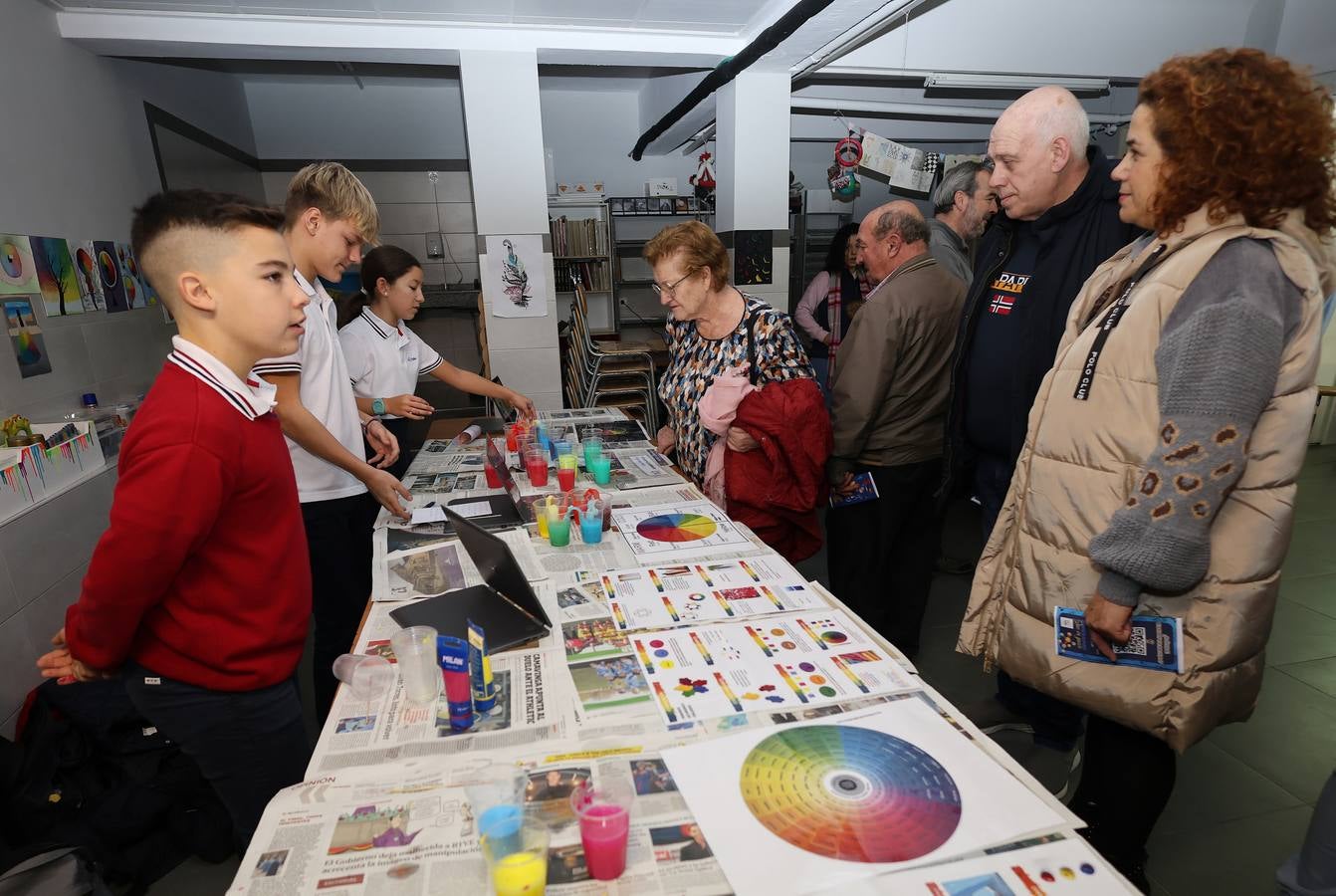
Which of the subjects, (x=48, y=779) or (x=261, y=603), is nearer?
(x=261, y=603)

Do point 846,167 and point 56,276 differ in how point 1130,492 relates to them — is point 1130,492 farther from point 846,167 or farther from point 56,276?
point 846,167

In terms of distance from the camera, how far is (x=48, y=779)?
5.72 ft

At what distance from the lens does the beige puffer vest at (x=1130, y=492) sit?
111 cm

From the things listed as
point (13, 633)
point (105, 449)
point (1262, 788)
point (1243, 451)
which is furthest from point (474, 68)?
point (1262, 788)

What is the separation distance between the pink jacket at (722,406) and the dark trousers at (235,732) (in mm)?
1299

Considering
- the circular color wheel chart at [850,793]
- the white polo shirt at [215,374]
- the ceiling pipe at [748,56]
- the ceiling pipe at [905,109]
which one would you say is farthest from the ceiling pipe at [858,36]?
the circular color wheel chart at [850,793]

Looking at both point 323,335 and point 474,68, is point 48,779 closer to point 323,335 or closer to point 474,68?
point 323,335

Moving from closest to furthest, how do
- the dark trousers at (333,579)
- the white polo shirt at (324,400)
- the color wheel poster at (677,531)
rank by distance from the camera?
1. the color wheel poster at (677,531)
2. the white polo shirt at (324,400)
3. the dark trousers at (333,579)

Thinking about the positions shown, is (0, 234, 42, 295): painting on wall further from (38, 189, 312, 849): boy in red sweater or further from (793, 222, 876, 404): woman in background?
(793, 222, 876, 404): woman in background

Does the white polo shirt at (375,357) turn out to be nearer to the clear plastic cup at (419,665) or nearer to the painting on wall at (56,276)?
the painting on wall at (56,276)

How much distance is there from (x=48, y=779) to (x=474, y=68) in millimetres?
3870

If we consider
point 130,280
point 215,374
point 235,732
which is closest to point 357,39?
point 130,280

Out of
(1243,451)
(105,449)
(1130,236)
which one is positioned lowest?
(105,449)

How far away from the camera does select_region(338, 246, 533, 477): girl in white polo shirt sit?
2494mm
